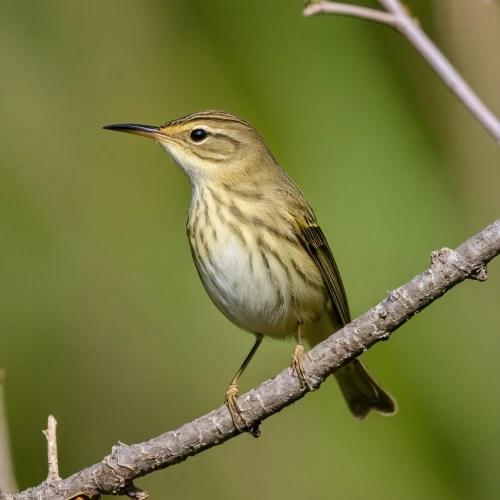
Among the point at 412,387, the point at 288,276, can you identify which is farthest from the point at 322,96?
the point at 412,387

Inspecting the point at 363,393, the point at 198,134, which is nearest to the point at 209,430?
the point at 363,393

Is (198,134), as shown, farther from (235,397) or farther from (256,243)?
(235,397)

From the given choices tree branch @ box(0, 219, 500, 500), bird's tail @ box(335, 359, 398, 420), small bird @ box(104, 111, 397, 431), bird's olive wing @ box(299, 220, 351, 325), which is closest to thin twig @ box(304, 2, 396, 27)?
tree branch @ box(0, 219, 500, 500)

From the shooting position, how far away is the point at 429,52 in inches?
119

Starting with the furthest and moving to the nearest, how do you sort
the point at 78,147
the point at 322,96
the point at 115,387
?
1. the point at 78,147
2. the point at 115,387
3. the point at 322,96

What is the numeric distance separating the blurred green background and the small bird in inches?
6.3

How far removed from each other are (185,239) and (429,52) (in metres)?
2.28

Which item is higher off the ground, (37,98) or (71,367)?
(37,98)

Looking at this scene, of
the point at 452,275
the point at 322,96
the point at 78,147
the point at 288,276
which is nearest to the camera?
the point at 452,275

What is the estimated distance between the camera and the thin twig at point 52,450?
3.13 metres

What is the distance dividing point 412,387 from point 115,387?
182 cm

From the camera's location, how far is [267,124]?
5.23 m

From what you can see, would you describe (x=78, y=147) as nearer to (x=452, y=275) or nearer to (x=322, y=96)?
(x=322, y=96)

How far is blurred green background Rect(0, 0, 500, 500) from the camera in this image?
436 centimetres
